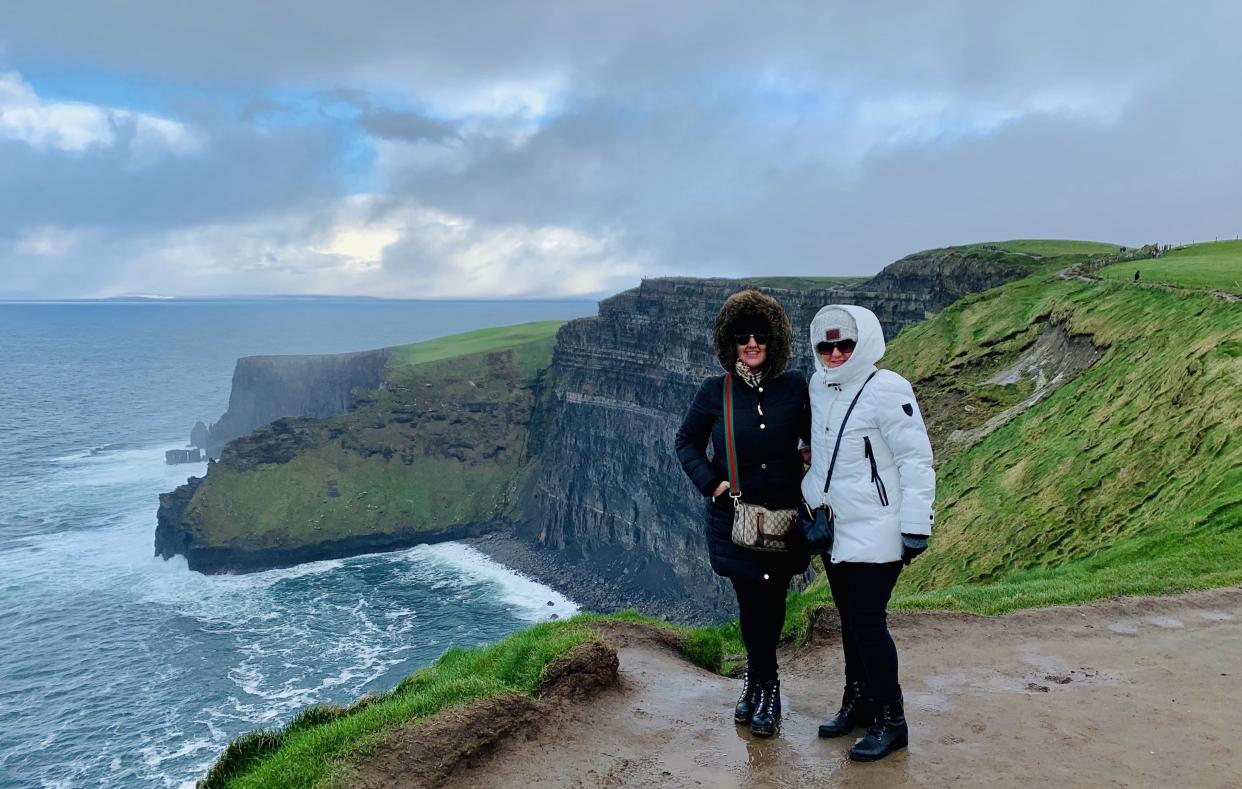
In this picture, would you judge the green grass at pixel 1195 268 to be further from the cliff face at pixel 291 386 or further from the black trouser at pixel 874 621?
the cliff face at pixel 291 386

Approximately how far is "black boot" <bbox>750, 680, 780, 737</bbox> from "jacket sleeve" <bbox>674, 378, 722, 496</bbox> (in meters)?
2.06

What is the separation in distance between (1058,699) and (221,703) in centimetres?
6272

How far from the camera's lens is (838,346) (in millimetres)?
7609

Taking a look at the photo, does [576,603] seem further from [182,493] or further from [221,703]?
[182,493]

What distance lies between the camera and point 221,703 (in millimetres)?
58625

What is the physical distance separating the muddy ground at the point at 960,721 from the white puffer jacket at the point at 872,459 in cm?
193

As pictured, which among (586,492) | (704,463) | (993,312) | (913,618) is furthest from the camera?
(586,492)

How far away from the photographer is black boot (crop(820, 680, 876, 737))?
794cm

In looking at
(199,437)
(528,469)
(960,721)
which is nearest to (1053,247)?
(960,721)

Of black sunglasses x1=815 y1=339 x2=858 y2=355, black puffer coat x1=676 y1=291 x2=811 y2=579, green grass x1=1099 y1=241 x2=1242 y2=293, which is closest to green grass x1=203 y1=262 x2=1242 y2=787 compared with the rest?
green grass x1=1099 y1=241 x2=1242 y2=293

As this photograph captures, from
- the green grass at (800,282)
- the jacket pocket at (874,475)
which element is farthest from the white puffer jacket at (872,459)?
the green grass at (800,282)

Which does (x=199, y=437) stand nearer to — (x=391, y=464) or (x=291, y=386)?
(x=291, y=386)

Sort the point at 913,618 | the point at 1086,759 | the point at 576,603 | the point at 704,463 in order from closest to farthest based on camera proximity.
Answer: the point at 1086,759 < the point at 704,463 < the point at 913,618 < the point at 576,603

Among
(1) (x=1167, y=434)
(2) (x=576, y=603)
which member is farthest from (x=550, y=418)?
(1) (x=1167, y=434)
